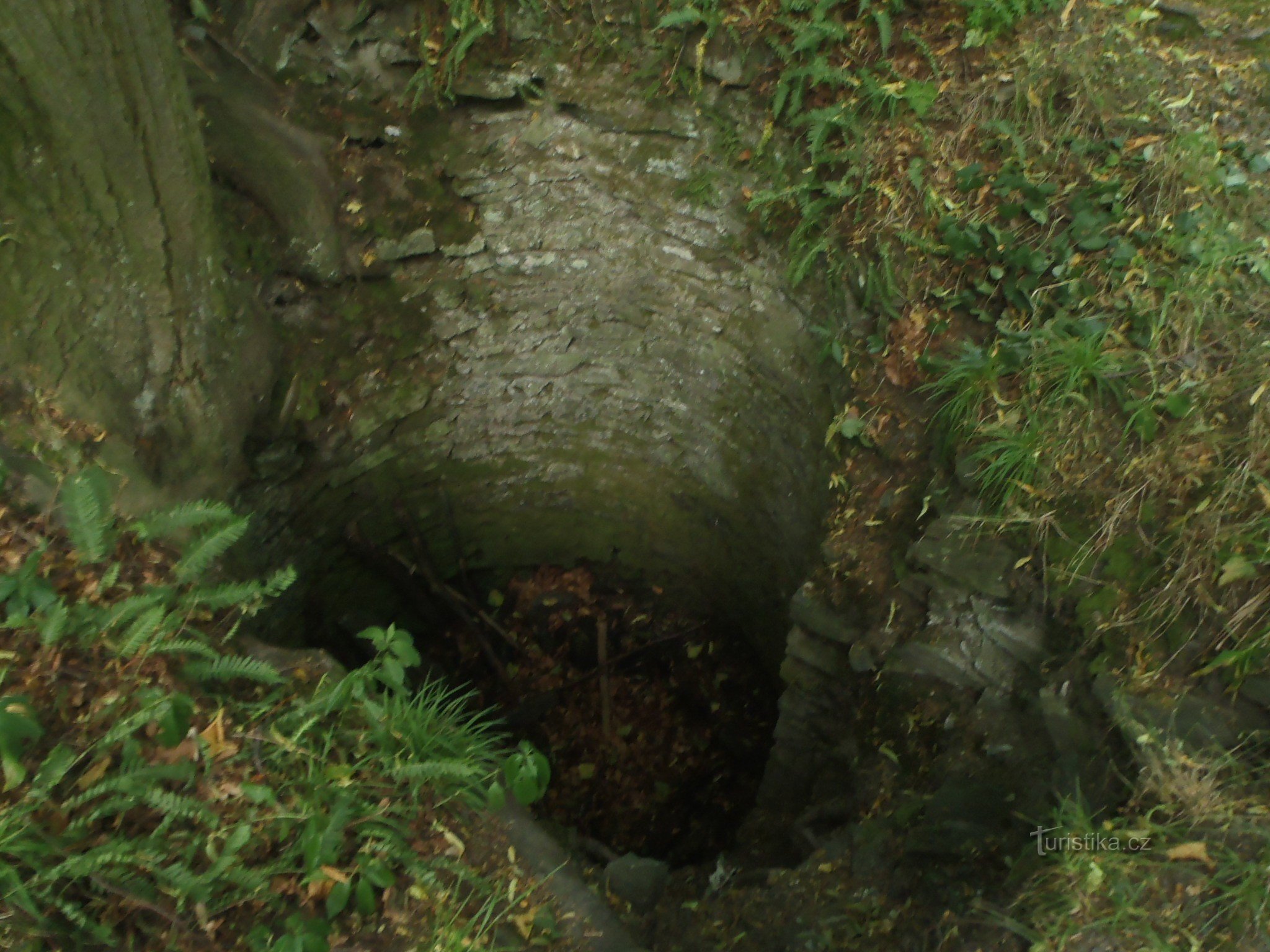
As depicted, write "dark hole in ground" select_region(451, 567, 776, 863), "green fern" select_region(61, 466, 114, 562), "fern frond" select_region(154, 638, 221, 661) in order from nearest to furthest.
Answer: "fern frond" select_region(154, 638, 221, 661) < "green fern" select_region(61, 466, 114, 562) < "dark hole in ground" select_region(451, 567, 776, 863)

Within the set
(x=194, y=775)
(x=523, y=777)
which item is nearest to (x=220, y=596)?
(x=194, y=775)

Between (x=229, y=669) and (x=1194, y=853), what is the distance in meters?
2.42

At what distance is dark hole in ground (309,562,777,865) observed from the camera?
197 inches

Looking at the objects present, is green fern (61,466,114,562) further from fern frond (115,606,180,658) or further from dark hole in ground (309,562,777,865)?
dark hole in ground (309,562,777,865)

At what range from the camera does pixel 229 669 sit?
81.1 inches

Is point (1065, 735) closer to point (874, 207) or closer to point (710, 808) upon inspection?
point (874, 207)

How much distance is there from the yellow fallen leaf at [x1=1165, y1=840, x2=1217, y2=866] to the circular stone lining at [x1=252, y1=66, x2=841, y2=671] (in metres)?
1.83

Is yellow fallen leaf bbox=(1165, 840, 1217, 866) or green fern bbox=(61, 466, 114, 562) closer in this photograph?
yellow fallen leaf bbox=(1165, 840, 1217, 866)

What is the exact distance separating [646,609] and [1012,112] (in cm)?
375

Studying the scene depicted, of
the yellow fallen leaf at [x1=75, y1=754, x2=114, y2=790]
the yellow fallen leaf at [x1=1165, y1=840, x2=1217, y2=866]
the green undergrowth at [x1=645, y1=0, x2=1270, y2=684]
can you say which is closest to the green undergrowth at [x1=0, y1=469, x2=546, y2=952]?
the yellow fallen leaf at [x1=75, y1=754, x2=114, y2=790]

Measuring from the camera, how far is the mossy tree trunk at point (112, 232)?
208 cm

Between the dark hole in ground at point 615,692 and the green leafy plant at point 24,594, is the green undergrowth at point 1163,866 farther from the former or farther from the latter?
the dark hole in ground at point 615,692

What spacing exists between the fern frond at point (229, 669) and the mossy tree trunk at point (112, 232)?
95cm

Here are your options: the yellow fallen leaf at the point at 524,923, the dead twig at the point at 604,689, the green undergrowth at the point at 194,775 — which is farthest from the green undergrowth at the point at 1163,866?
the dead twig at the point at 604,689
